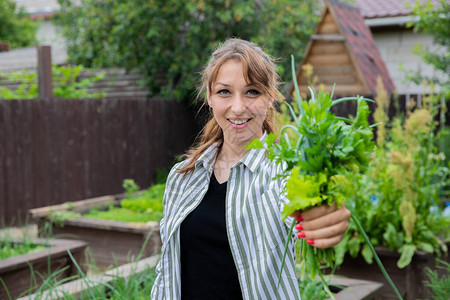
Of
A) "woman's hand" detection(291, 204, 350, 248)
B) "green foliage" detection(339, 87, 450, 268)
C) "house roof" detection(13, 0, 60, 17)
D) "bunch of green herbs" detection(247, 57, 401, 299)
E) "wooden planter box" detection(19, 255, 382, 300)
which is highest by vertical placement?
"house roof" detection(13, 0, 60, 17)

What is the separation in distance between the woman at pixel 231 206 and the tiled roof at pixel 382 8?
1199 centimetres

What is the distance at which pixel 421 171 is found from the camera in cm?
450

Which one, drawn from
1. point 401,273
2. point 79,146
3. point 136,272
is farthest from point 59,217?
point 401,273

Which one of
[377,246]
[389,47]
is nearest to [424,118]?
[377,246]

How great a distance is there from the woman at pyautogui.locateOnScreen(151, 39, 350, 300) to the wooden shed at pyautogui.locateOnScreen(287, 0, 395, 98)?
6628mm

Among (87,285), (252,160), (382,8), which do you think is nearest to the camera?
(252,160)


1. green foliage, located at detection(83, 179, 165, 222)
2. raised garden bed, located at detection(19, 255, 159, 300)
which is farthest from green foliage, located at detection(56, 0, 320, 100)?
raised garden bed, located at detection(19, 255, 159, 300)

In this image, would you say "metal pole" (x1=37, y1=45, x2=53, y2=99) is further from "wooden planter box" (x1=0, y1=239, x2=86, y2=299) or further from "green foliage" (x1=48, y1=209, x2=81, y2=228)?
"wooden planter box" (x1=0, y1=239, x2=86, y2=299)

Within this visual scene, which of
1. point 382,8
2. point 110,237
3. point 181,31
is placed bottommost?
point 110,237

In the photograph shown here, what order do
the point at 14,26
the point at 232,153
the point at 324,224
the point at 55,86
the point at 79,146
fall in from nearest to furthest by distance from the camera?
the point at 324,224
the point at 232,153
the point at 79,146
the point at 55,86
the point at 14,26

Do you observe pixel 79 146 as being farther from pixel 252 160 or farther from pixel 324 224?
pixel 324 224

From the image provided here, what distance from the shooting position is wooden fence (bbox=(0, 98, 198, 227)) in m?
7.95

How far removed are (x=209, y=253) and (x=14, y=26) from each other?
19258 millimetres

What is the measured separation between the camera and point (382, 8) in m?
13.9
